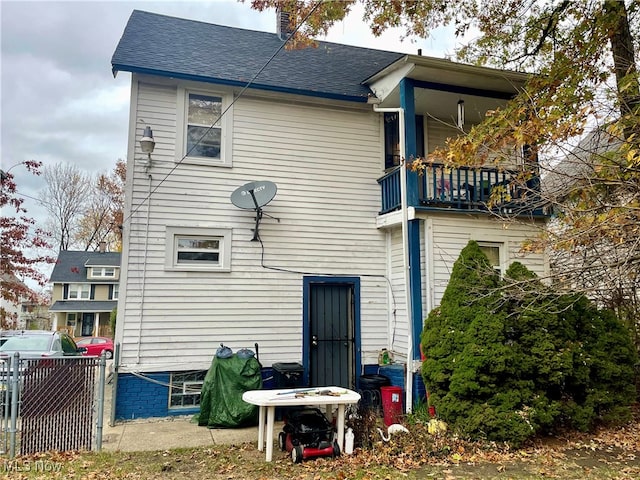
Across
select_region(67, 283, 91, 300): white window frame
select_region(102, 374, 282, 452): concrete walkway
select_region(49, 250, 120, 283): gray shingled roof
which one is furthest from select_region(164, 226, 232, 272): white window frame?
select_region(67, 283, 91, 300): white window frame

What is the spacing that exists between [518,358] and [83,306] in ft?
101

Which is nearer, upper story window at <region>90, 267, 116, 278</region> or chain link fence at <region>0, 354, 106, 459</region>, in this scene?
chain link fence at <region>0, 354, 106, 459</region>

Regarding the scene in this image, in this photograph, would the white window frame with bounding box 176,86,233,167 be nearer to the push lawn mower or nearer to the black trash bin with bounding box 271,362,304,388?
the black trash bin with bounding box 271,362,304,388

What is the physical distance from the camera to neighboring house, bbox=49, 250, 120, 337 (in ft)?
95.0

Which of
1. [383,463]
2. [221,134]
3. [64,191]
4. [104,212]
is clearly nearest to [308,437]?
[383,463]

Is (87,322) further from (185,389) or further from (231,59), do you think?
(231,59)

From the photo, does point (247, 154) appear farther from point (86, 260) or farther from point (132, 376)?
point (86, 260)

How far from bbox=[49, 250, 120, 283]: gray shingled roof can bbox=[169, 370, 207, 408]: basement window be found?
24.9 meters

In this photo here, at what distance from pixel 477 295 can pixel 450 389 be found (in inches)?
56.3

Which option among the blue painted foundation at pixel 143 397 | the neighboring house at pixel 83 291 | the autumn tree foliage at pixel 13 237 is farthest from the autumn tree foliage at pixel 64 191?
the blue painted foundation at pixel 143 397

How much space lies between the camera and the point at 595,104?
5855 mm

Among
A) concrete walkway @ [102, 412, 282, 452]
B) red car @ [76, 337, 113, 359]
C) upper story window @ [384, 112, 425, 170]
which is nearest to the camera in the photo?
concrete walkway @ [102, 412, 282, 452]

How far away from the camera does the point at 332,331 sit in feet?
25.7

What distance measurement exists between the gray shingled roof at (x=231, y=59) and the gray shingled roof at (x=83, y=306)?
939 inches
